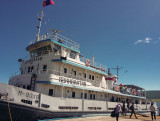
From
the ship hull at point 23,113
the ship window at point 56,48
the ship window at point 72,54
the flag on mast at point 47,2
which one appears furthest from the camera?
the flag on mast at point 47,2

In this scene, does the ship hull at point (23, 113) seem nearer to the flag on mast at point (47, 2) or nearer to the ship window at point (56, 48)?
the ship window at point (56, 48)

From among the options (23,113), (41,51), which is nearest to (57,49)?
(41,51)

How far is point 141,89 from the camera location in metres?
29.3

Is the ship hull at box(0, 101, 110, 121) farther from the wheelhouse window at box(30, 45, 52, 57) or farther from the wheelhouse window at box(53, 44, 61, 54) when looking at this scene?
the wheelhouse window at box(53, 44, 61, 54)

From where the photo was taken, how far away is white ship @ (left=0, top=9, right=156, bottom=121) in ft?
30.9

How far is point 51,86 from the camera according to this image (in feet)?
41.9

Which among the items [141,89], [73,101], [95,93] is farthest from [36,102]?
[141,89]

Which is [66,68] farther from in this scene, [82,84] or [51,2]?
[51,2]

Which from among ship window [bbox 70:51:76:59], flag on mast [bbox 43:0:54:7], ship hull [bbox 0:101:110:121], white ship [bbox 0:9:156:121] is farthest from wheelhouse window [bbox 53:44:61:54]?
flag on mast [bbox 43:0:54:7]

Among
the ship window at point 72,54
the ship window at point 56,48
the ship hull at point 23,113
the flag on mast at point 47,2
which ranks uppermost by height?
the flag on mast at point 47,2

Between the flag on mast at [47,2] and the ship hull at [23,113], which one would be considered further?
the flag on mast at [47,2]

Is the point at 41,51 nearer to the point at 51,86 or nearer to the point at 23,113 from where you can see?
the point at 51,86

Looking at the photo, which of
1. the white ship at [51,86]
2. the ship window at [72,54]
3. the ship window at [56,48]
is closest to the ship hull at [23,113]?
the white ship at [51,86]

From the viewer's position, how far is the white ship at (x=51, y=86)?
30.9ft
